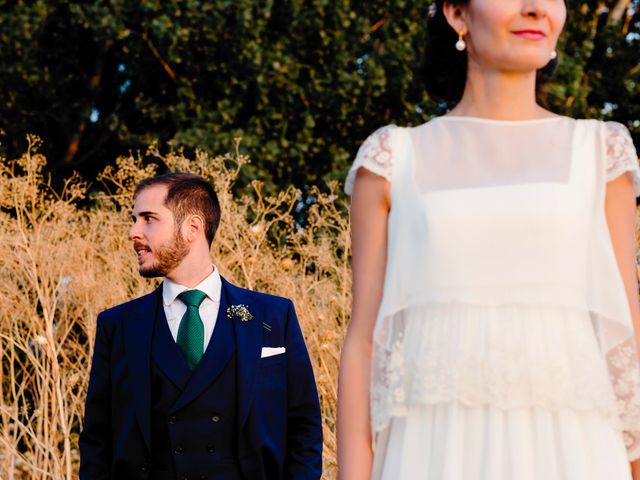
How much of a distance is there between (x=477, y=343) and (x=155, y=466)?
182cm

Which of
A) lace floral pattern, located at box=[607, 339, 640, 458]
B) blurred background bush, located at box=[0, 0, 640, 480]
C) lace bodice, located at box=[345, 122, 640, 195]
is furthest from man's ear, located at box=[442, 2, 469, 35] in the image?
blurred background bush, located at box=[0, 0, 640, 480]

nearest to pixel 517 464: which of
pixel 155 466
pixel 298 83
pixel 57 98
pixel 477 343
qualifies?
pixel 477 343

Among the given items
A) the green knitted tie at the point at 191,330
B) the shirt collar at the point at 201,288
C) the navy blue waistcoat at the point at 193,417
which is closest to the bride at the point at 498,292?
the navy blue waistcoat at the point at 193,417

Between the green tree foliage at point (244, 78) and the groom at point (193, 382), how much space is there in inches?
267

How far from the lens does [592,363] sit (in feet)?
6.10

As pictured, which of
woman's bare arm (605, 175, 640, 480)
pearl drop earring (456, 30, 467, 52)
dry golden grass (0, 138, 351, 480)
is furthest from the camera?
dry golden grass (0, 138, 351, 480)

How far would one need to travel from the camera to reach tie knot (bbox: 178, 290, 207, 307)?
3.65m

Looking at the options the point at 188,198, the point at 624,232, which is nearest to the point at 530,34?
the point at 624,232

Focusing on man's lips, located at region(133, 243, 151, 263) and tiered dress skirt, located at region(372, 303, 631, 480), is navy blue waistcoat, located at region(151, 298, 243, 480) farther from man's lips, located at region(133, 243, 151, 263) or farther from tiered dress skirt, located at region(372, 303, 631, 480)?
tiered dress skirt, located at region(372, 303, 631, 480)

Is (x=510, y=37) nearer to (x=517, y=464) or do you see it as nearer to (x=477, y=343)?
(x=477, y=343)

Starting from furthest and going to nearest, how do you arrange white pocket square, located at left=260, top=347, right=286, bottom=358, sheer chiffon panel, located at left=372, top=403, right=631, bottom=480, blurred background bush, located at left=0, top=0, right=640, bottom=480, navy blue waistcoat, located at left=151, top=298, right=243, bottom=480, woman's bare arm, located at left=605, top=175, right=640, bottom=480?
1. blurred background bush, located at left=0, top=0, right=640, bottom=480
2. white pocket square, located at left=260, top=347, right=286, bottom=358
3. navy blue waistcoat, located at left=151, top=298, right=243, bottom=480
4. woman's bare arm, located at left=605, top=175, right=640, bottom=480
5. sheer chiffon panel, located at left=372, top=403, right=631, bottom=480

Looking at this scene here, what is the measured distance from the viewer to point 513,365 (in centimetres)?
184

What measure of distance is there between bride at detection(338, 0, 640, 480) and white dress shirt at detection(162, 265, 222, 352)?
1.69 m

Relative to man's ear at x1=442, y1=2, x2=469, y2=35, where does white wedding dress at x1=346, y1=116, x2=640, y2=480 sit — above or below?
below
